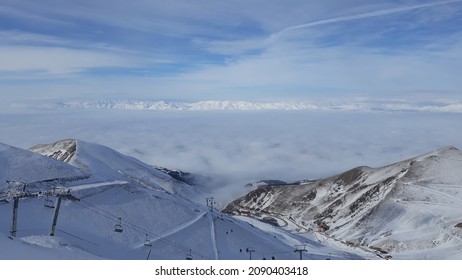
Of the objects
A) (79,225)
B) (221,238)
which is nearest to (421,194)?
(221,238)

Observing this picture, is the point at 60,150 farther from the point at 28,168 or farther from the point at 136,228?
the point at 136,228

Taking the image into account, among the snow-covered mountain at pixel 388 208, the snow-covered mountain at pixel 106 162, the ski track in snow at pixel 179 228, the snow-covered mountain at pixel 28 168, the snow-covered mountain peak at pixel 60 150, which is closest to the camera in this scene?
the ski track in snow at pixel 179 228

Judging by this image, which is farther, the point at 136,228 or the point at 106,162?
the point at 106,162

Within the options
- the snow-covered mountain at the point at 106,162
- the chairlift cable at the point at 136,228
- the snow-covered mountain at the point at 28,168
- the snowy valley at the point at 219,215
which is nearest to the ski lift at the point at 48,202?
the snowy valley at the point at 219,215

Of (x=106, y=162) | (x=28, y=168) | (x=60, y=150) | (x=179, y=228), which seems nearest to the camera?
(x=179, y=228)

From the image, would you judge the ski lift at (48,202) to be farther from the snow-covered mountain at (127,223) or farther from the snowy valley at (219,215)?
the snow-covered mountain at (127,223)

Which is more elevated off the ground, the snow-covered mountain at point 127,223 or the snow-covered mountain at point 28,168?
the snow-covered mountain at point 28,168

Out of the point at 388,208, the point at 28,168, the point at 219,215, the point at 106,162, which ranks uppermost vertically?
the point at 28,168

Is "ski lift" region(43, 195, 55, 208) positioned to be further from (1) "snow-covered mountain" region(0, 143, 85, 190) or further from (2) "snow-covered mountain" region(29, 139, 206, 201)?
(2) "snow-covered mountain" region(29, 139, 206, 201)

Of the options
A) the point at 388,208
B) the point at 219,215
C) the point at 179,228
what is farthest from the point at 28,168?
the point at 388,208
